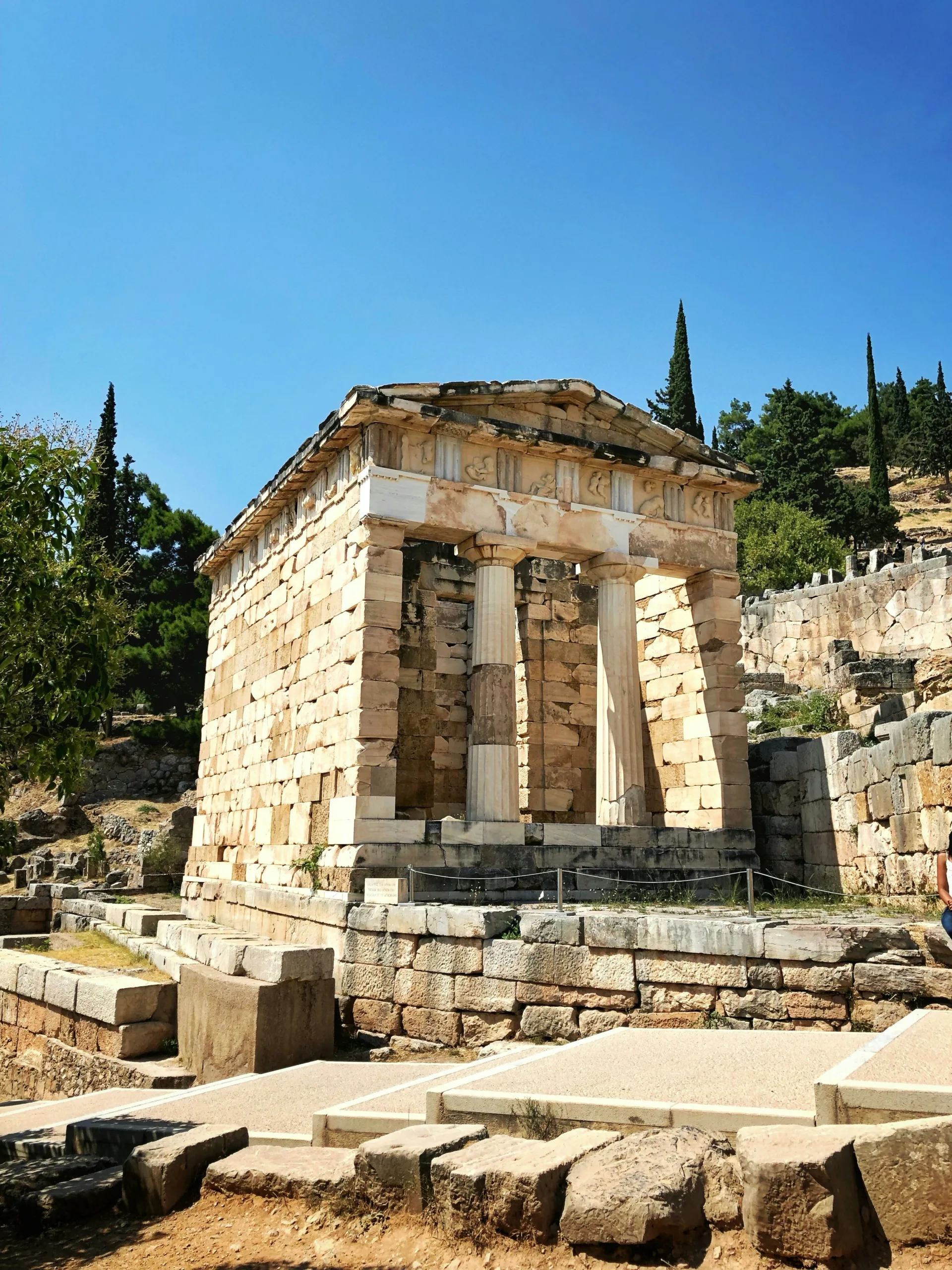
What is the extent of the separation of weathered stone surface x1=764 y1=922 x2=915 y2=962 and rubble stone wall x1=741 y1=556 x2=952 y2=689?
2173 cm

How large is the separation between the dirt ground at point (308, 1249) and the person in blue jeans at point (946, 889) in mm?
3481

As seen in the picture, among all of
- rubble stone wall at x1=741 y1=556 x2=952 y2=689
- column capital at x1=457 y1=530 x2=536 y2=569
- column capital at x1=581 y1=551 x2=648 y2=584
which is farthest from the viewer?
rubble stone wall at x1=741 y1=556 x2=952 y2=689

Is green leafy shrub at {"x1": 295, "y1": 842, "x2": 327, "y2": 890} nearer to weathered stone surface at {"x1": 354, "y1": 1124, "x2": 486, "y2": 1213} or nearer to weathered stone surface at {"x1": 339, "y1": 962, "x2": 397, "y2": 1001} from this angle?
weathered stone surface at {"x1": 339, "y1": 962, "x2": 397, "y2": 1001}

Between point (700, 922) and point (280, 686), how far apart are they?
920 cm

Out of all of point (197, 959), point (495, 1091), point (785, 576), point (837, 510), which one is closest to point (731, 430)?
point (837, 510)

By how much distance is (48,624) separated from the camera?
6793 mm

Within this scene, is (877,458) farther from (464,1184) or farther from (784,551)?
(464,1184)

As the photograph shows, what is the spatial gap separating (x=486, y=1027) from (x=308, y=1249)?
456 cm

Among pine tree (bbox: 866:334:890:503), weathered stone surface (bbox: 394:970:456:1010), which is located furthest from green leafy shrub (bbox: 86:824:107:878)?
pine tree (bbox: 866:334:890:503)

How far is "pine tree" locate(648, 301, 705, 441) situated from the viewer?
51.8m

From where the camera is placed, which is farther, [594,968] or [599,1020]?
[594,968]

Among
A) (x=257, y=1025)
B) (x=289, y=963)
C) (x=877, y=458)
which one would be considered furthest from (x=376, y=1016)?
(x=877, y=458)

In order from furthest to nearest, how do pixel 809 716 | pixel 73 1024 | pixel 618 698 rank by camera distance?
pixel 809 716
pixel 618 698
pixel 73 1024

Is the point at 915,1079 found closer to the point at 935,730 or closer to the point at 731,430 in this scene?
the point at 935,730
